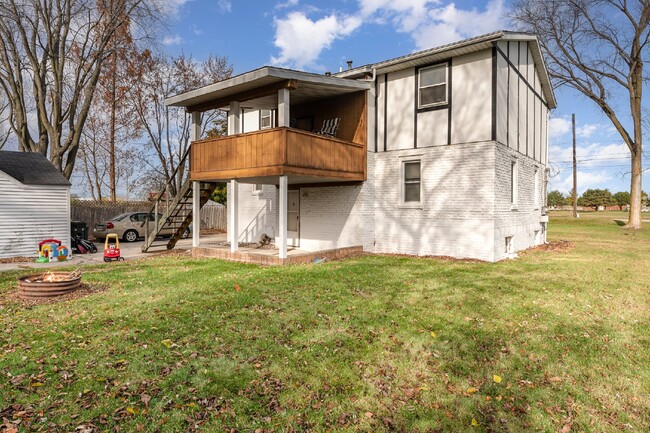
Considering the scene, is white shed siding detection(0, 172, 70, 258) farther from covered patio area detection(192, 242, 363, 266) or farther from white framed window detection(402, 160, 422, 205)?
white framed window detection(402, 160, 422, 205)

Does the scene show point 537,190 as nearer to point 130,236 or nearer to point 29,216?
point 130,236

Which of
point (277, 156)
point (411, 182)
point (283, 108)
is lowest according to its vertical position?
point (411, 182)

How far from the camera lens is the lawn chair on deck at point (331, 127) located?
13727 millimetres

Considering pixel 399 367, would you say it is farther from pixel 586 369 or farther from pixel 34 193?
pixel 34 193

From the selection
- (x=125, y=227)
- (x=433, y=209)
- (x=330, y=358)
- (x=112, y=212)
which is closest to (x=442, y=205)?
(x=433, y=209)

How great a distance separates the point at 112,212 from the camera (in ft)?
78.3

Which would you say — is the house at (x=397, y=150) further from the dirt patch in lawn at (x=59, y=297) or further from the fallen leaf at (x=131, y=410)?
the fallen leaf at (x=131, y=410)

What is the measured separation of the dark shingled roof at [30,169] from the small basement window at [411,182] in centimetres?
1235

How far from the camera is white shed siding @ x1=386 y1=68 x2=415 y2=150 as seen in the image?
13055 millimetres

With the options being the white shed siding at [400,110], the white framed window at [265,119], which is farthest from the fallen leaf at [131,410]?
the white framed window at [265,119]

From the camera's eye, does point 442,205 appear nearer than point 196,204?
Yes

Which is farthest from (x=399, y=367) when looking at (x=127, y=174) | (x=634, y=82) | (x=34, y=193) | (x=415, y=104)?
(x=127, y=174)

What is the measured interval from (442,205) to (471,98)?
3.35 meters

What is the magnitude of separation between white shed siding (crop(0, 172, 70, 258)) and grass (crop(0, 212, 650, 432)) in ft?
23.2
